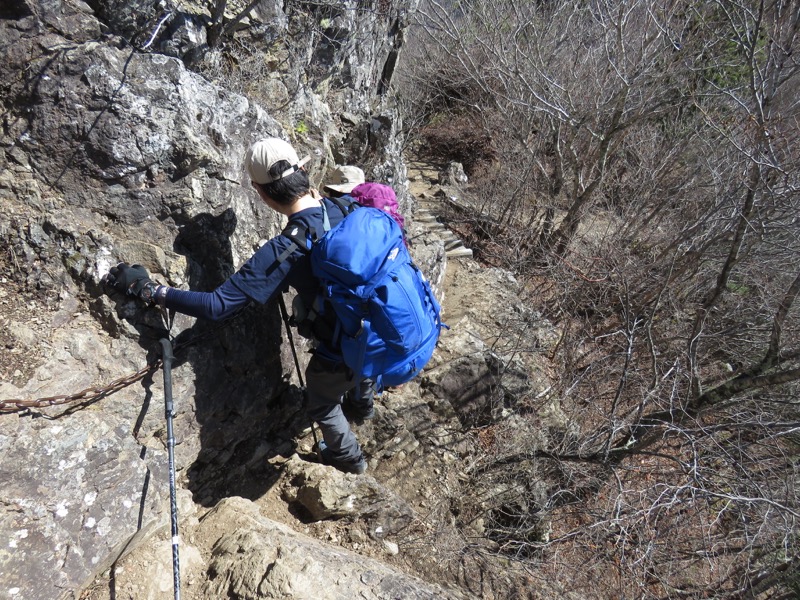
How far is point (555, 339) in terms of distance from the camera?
277 inches

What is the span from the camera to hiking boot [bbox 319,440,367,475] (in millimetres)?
3729

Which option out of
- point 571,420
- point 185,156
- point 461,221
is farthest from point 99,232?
point 461,221

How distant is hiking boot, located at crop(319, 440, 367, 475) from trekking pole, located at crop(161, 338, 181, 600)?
133 cm

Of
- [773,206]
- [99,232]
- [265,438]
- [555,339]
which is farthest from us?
[555,339]

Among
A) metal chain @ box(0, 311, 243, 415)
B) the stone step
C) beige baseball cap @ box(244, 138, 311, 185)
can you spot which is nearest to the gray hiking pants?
metal chain @ box(0, 311, 243, 415)

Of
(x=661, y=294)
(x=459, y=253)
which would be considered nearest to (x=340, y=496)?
(x=661, y=294)

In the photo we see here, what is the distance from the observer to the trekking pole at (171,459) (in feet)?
7.47

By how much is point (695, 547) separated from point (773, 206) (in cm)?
306

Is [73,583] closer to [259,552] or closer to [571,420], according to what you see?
[259,552]

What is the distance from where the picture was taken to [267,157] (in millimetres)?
2594

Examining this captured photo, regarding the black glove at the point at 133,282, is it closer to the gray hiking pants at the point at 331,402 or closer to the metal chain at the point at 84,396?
the metal chain at the point at 84,396

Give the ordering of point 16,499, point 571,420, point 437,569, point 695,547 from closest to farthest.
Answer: point 16,499
point 437,569
point 695,547
point 571,420

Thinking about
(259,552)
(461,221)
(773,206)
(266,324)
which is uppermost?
Result: (773,206)

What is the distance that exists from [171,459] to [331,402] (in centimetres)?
107
